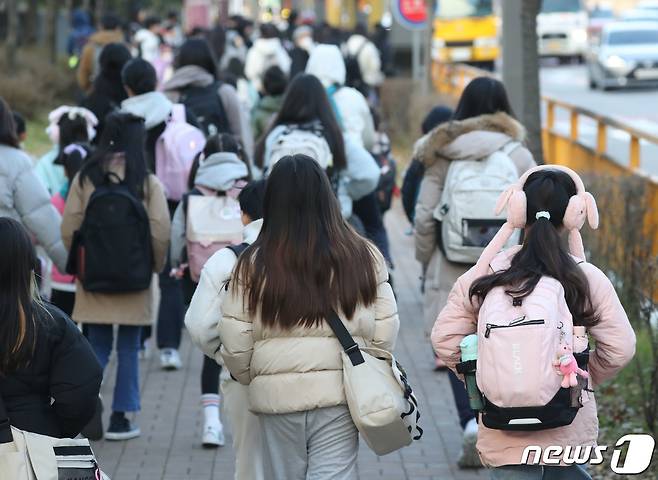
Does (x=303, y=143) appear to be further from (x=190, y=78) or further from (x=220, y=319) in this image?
(x=220, y=319)

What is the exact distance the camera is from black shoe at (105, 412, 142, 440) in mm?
7766

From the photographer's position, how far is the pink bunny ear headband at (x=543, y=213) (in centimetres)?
470

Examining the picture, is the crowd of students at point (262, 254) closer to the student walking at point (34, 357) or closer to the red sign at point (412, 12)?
the student walking at point (34, 357)

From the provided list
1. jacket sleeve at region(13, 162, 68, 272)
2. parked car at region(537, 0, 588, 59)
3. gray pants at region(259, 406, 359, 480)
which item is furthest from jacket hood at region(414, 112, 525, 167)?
parked car at region(537, 0, 588, 59)

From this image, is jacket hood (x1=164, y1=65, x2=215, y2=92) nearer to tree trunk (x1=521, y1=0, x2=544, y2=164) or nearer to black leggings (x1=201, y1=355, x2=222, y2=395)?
tree trunk (x1=521, y1=0, x2=544, y2=164)

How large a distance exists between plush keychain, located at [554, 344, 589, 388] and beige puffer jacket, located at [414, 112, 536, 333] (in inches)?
110

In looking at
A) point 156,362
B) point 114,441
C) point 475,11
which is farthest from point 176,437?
point 475,11

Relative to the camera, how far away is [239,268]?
4.95 metres

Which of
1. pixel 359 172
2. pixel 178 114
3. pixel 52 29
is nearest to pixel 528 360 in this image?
pixel 359 172

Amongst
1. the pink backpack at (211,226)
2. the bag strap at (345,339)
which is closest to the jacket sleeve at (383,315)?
the bag strap at (345,339)

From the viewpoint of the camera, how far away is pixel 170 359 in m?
9.42

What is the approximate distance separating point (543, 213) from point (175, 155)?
182 inches

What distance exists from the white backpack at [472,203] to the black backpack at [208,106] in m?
3.32

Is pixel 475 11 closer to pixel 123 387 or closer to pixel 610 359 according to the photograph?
pixel 123 387
